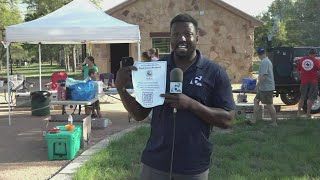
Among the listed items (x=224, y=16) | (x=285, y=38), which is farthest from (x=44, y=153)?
(x=285, y=38)

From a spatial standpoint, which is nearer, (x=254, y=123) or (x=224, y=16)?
(x=254, y=123)

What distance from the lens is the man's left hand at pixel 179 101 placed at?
8.81ft

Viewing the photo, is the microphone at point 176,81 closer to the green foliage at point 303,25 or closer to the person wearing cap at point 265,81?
the person wearing cap at point 265,81

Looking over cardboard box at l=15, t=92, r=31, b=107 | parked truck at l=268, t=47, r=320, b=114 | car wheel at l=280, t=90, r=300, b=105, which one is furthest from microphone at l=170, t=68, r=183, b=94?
cardboard box at l=15, t=92, r=31, b=107

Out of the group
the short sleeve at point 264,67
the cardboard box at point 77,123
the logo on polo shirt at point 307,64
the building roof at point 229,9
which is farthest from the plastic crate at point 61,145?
the building roof at point 229,9

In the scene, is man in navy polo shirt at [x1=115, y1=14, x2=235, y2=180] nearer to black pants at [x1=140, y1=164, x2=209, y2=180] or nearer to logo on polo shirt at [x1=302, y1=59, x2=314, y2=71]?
black pants at [x1=140, y1=164, x2=209, y2=180]

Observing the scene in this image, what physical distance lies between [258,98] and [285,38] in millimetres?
51190

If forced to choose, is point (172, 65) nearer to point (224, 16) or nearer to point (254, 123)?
point (254, 123)

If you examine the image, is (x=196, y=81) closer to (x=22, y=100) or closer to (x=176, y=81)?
(x=176, y=81)

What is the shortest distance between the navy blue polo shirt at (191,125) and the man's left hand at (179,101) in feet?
0.44

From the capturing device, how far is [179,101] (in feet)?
8.82

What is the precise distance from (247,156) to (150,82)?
15.7 feet

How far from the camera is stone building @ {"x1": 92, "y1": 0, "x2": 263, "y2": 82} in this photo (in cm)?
2291

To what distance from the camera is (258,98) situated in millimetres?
10500
